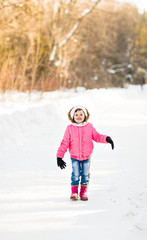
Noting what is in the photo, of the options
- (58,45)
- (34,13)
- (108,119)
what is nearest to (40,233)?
(34,13)

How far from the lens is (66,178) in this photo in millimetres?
4961

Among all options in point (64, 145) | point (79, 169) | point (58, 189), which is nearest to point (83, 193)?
point (79, 169)

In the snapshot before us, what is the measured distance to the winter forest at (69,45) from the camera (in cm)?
1100

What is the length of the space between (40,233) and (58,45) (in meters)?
13.5

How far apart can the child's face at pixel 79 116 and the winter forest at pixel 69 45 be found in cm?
523

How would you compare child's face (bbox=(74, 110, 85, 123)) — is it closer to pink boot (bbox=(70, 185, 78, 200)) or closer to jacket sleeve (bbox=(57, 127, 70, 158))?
jacket sleeve (bbox=(57, 127, 70, 158))

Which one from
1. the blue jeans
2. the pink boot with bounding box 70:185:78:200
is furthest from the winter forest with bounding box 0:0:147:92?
the pink boot with bounding box 70:185:78:200

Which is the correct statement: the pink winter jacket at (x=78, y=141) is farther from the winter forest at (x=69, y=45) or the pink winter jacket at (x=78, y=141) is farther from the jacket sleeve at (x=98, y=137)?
the winter forest at (x=69, y=45)

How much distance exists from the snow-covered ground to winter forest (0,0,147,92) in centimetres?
315

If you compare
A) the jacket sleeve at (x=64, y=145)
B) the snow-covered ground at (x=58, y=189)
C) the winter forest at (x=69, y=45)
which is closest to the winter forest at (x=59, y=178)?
the snow-covered ground at (x=58, y=189)

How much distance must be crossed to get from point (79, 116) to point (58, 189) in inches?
41.7

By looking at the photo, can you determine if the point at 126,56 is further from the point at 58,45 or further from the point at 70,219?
the point at 70,219

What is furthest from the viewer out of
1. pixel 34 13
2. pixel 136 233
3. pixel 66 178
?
pixel 34 13

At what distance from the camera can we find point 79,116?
13.2 feet
